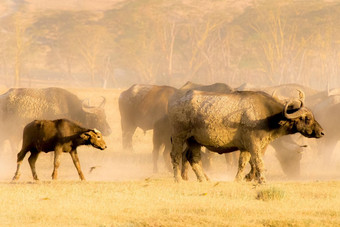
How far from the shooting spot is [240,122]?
1376cm

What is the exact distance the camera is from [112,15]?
76.8m

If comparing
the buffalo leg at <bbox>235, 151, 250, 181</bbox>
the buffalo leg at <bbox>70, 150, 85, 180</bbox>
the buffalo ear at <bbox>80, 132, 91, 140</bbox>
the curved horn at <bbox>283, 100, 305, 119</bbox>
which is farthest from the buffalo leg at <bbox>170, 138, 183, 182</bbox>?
the curved horn at <bbox>283, 100, 305, 119</bbox>

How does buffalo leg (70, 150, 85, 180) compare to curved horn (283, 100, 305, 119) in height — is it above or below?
below

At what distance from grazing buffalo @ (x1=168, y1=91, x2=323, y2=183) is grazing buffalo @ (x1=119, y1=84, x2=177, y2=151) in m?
9.44

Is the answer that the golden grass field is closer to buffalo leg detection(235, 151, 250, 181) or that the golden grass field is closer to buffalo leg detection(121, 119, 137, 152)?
buffalo leg detection(235, 151, 250, 181)

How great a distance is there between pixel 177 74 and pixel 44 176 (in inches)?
2229

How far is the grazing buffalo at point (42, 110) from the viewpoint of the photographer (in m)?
23.5

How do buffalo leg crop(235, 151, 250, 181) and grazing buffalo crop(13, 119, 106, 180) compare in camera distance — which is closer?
buffalo leg crop(235, 151, 250, 181)

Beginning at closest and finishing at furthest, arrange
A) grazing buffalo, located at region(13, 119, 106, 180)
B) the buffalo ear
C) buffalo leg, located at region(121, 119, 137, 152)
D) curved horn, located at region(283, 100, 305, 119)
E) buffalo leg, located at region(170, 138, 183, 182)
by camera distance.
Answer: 1. curved horn, located at region(283, 100, 305, 119)
2. buffalo leg, located at region(170, 138, 183, 182)
3. the buffalo ear
4. grazing buffalo, located at region(13, 119, 106, 180)
5. buffalo leg, located at region(121, 119, 137, 152)

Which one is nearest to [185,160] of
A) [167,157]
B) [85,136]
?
[85,136]

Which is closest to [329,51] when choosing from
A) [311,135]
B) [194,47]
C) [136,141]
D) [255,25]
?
[255,25]

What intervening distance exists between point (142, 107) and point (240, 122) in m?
12.6

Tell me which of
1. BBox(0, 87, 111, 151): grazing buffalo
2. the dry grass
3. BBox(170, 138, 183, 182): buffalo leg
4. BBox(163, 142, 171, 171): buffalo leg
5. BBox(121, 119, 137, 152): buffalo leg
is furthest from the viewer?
BBox(121, 119, 137, 152): buffalo leg

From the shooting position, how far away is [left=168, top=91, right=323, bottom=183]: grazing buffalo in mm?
13586
